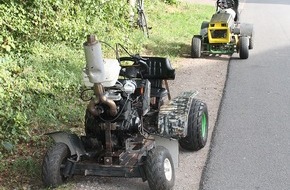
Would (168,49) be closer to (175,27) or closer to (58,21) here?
(175,27)

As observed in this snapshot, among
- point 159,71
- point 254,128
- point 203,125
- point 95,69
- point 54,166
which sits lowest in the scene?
point 254,128

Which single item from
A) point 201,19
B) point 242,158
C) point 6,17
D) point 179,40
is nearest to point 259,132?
point 242,158

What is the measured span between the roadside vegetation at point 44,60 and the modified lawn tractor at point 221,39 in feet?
1.95

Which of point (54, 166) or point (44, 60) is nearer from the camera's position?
point (54, 166)

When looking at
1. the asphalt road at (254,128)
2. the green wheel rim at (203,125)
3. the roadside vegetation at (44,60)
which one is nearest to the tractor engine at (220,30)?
the asphalt road at (254,128)

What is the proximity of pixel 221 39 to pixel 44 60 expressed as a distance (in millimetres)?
4476

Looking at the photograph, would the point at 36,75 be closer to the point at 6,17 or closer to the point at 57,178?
the point at 6,17

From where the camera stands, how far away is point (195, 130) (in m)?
6.18

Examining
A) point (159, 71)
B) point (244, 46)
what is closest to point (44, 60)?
point (159, 71)

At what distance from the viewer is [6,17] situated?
8781 mm

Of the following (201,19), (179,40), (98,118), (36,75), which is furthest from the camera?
(201,19)

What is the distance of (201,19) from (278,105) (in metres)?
9.02

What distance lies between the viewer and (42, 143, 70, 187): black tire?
5.13 metres

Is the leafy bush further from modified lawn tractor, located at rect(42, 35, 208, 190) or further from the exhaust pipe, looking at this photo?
the exhaust pipe
